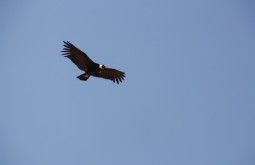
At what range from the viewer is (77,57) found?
29.0m

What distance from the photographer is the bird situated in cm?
2861

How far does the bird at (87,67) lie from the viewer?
2861 cm

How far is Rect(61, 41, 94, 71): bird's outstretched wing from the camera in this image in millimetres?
28531

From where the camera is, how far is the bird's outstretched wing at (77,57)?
93.6ft

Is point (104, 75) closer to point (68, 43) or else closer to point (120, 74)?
point (120, 74)

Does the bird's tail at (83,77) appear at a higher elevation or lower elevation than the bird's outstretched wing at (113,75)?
lower

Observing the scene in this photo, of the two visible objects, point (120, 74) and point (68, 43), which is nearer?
point (68, 43)

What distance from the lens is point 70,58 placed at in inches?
1139

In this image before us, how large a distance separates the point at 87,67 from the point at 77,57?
33.1 inches

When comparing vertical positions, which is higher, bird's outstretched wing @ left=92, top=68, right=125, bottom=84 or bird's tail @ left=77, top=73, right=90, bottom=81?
bird's outstretched wing @ left=92, top=68, right=125, bottom=84

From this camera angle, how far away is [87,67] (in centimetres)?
2941

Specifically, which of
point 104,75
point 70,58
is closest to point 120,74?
point 104,75

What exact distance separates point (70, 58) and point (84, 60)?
772mm

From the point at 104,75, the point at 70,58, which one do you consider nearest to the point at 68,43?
the point at 70,58
